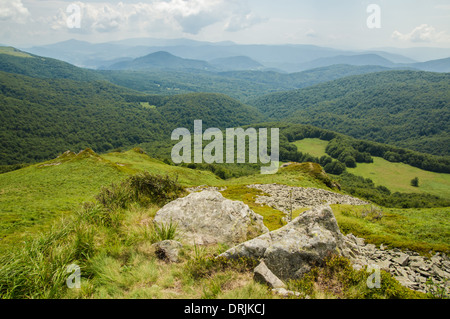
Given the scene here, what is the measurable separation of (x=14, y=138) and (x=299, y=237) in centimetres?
24058

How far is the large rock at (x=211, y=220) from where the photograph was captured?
33.5 feet

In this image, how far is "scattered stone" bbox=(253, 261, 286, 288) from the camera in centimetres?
664

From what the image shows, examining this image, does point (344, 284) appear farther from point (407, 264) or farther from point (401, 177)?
point (401, 177)

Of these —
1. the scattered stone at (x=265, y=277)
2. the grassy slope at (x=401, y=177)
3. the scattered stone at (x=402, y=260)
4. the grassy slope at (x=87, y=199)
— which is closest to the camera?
the scattered stone at (x=265, y=277)

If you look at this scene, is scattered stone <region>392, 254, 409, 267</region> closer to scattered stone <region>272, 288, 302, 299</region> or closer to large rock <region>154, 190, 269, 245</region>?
large rock <region>154, 190, 269, 245</region>

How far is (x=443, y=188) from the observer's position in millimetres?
121000

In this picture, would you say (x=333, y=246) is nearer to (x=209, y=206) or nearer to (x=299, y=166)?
(x=209, y=206)

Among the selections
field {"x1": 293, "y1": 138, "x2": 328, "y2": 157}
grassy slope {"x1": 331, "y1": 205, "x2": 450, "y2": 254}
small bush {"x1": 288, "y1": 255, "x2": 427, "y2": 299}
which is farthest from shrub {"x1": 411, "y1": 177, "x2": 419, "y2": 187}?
small bush {"x1": 288, "y1": 255, "x2": 427, "y2": 299}

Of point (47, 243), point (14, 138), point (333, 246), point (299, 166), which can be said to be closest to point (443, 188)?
point (299, 166)

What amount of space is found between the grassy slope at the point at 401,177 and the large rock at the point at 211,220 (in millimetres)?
136672

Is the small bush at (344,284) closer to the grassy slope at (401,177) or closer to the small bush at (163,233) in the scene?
the small bush at (163,233)

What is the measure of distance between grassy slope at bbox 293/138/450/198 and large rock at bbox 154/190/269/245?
136672 mm

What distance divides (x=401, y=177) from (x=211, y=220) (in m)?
162

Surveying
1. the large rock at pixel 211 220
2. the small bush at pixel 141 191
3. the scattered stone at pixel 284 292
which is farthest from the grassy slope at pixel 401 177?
the scattered stone at pixel 284 292
